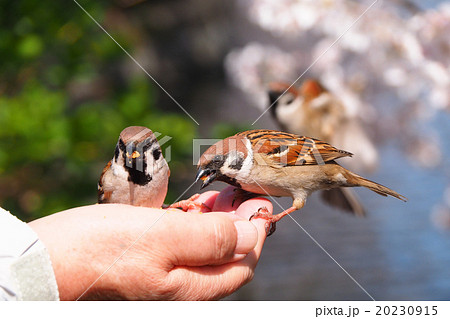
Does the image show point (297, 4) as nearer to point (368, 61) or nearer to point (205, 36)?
point (368, 61)

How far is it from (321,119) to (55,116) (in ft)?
3.16

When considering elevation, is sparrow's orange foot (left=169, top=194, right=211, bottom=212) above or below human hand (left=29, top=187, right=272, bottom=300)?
above

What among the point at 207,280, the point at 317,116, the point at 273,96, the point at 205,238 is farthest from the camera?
the point at 273,96

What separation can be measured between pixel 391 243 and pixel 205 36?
1.62m

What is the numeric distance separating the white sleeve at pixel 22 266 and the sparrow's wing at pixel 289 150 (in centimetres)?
66

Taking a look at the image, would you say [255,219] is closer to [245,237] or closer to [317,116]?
[245,237]

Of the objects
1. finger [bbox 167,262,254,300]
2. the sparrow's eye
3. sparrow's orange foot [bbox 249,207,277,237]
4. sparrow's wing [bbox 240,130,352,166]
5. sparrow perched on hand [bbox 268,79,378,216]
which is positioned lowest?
finger [bbox 167,262,254,300]

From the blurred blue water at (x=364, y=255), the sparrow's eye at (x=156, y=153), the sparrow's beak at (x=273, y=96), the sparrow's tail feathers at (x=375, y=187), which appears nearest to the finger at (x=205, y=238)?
the sparrow's eye at (x=156, y=153)

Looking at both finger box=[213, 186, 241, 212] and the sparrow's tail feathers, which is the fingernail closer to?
finger box=[213, 186, 241, 212]

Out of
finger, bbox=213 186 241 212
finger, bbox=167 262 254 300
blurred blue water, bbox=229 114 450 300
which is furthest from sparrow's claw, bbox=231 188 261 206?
blurred blue water, bbox=229 114 450 300

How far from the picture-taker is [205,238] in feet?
4.20

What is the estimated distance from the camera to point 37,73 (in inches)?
92.6

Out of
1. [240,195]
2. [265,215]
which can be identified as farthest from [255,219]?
[240,195]

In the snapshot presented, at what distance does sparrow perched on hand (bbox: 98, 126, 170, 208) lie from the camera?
1.47 m
